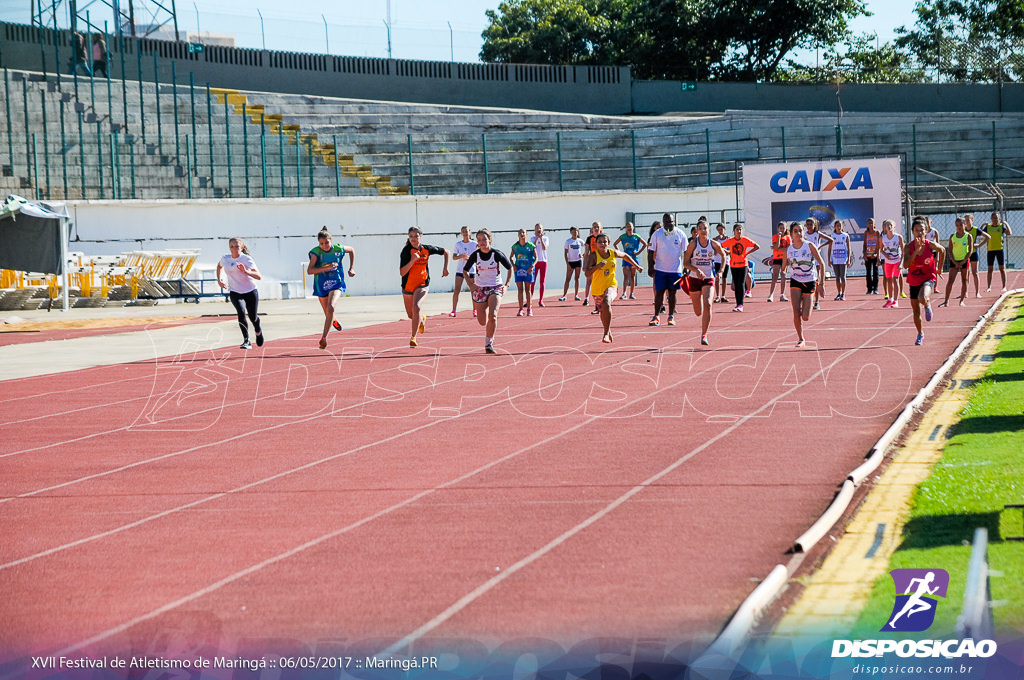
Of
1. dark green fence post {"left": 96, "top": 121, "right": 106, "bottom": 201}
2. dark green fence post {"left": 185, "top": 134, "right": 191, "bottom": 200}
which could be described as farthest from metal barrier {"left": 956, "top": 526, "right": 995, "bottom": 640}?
dark green fence post {"left": 96, "top": 121, "right": 106, "bottom": 201}

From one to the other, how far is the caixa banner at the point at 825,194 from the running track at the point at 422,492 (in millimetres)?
21467

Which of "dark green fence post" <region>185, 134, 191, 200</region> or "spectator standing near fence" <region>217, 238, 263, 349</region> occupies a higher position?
"dark green fence post" <region>185, 134, 191, 200</region>

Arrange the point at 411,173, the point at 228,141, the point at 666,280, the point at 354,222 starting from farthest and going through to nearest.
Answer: the point at 411,173
the point at 228,141
the point at 354,222
the point at 666,280

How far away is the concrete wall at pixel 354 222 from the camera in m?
37.9

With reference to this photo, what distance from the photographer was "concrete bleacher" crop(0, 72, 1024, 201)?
40.3 metres

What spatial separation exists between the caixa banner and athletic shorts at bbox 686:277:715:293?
19.4m

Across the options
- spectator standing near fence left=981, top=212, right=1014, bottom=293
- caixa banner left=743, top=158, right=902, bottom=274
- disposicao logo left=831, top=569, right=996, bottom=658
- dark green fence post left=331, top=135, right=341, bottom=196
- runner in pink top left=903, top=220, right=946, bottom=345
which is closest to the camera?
disposicao logo left=831, top=569, right=996, bottom=658

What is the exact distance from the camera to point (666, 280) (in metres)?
21.5

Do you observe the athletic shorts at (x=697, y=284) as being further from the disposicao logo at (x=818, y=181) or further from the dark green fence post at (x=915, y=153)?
the dark green fence post at (x=915, y=153)

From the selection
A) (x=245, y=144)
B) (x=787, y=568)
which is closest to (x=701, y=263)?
(x=787, y=568)

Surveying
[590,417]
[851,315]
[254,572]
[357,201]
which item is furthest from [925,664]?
[357,201]

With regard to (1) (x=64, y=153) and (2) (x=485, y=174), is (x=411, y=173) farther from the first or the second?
(1) (x=64, y=153)

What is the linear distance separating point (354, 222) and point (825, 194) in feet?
49.3

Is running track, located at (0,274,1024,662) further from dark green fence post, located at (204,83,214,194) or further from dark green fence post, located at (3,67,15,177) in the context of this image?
dark green fence post, located at (204,83,214,194)
